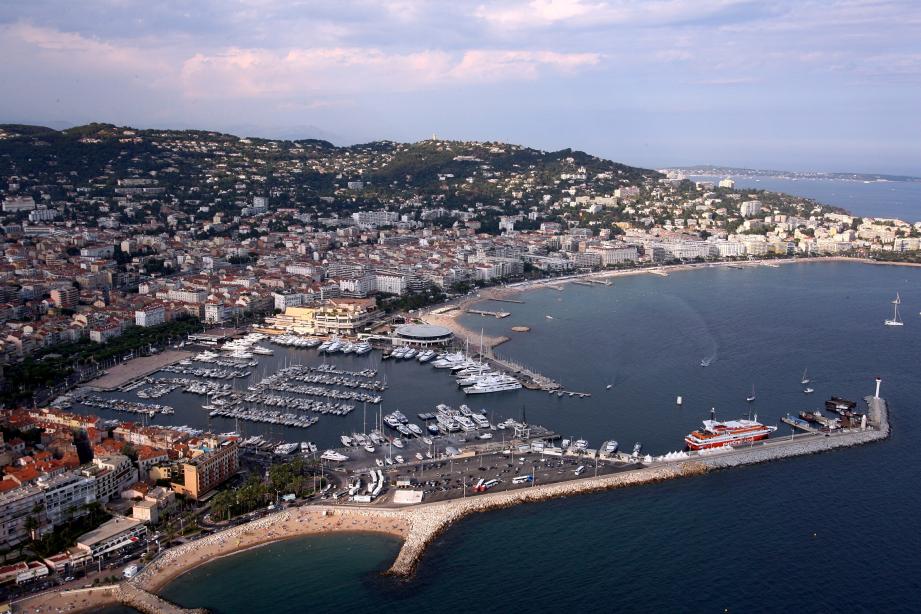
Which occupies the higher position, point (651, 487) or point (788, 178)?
point (788, 178)

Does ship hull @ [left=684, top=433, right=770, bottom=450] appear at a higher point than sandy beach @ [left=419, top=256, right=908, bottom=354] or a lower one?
lower

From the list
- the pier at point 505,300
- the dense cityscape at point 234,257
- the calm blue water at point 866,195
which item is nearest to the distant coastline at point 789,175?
the calm blue water at point 866,195

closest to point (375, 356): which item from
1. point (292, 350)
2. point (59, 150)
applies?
point (292, 350)

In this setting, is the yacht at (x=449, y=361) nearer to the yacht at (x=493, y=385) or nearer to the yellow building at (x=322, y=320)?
the yacht at (x=493, y=385)

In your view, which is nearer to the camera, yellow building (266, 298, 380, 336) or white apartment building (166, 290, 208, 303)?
yellow building (266, 298, 380, 336)

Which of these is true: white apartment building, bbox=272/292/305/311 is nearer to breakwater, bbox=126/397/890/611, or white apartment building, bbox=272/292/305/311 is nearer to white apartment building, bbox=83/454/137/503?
white apartment building, bbox=83/454/137/503

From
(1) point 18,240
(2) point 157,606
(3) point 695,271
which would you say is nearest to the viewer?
(2) point 157,606

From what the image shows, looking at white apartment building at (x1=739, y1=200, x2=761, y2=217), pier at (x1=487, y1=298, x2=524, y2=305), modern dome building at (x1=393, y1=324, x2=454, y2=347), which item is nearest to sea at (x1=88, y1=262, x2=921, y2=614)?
modern dome building at (x1=393, y1=324, x2=454, y2=347)

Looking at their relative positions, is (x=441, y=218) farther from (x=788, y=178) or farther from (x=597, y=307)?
(x=788, y=178)
